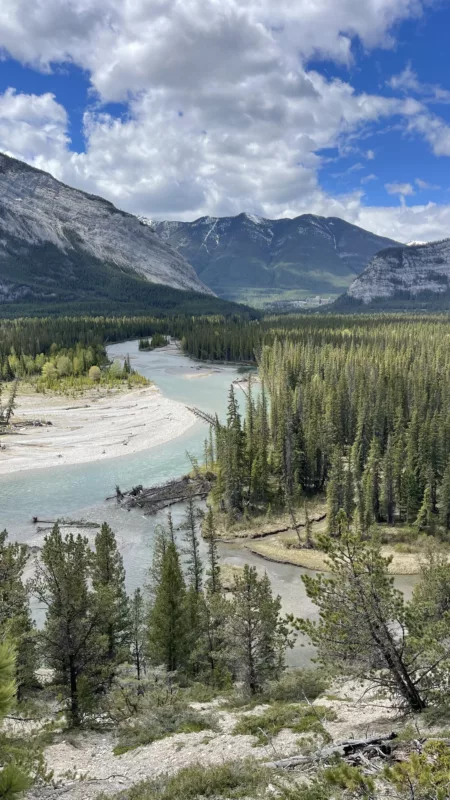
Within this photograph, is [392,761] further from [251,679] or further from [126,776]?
[251,679]

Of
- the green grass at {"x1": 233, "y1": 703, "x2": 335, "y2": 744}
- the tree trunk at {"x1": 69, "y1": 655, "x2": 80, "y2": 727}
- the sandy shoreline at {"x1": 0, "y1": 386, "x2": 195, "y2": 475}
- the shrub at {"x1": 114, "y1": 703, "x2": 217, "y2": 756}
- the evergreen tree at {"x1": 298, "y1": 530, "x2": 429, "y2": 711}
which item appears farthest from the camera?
the sandy shoreline at {"x1": 0, "y1": 386, "x2": 195, "y2": 475}

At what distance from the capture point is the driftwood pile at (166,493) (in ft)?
213

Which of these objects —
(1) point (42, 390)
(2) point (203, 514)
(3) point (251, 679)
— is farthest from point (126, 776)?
(1) point (42, 390)

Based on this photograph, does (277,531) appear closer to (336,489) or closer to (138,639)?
(336,489)

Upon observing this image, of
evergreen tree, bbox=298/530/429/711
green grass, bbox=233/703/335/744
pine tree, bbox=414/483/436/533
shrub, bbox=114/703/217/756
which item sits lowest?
pine tree, bbox=414/483/436/533

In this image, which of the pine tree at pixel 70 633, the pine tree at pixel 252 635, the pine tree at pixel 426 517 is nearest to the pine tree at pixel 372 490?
the pine tree at pixel 426 517

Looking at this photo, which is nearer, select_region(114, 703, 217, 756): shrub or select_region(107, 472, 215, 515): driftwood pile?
select_region(114, 703, 217, 756): shrub

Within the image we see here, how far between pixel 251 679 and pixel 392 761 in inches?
584

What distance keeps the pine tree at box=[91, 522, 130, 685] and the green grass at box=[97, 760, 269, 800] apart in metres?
11.7

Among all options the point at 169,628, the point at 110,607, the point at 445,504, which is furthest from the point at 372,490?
the point at 110,607

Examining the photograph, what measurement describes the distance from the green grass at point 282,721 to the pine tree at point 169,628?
9.69 m

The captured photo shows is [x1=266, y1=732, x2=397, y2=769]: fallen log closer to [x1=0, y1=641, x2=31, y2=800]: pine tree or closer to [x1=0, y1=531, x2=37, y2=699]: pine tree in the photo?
[x1=0, y1=641, x2=31, y2=800]: pine tree

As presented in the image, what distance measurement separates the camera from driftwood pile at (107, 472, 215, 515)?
65.0 meters

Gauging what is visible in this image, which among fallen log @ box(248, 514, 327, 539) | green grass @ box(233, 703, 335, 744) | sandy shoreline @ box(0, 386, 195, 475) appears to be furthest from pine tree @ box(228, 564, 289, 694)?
sandy shoreline @ box(0, 386, 195, 475)
